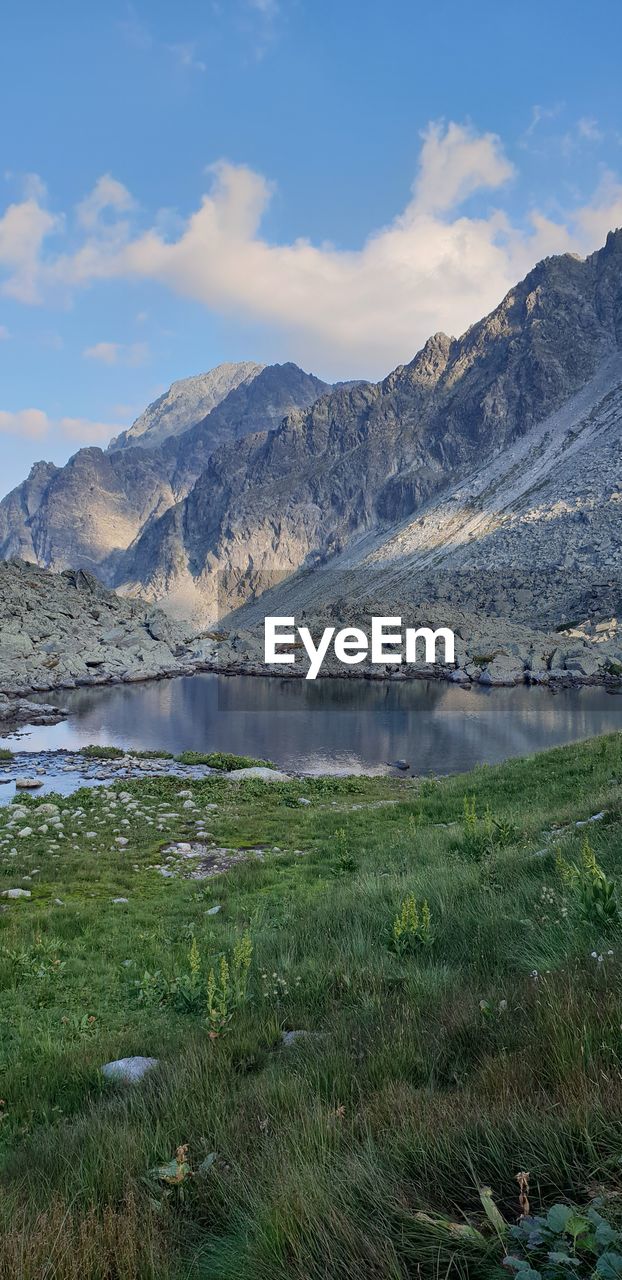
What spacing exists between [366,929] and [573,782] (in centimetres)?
1070

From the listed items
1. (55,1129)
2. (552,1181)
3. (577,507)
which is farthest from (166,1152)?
(577,507)

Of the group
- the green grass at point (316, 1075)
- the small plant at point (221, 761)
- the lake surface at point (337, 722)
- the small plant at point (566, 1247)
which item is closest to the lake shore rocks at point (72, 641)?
the lake surface at point (337, 722)

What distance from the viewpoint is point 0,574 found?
79062 millimetres

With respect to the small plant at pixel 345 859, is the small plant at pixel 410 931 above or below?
above

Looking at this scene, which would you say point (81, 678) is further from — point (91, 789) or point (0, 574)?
point (91, 789)

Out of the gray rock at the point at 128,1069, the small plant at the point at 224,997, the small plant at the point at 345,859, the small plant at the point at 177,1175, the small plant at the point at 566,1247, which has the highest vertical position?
the small plant at the point at 566,1247

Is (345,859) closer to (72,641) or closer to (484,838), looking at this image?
(484,838)

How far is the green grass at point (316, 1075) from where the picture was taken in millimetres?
2328

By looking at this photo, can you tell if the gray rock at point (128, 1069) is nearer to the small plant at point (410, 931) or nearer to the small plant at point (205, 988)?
the small plant at point (205, 988)

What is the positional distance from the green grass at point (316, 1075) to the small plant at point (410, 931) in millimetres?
58

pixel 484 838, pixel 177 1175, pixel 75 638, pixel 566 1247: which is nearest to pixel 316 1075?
pixel 177 1175

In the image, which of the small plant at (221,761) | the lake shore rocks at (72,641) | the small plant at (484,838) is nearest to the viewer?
the small plant at (484,838)

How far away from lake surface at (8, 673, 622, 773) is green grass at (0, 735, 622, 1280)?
75.1ft

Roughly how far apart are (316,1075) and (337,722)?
41568 mm
